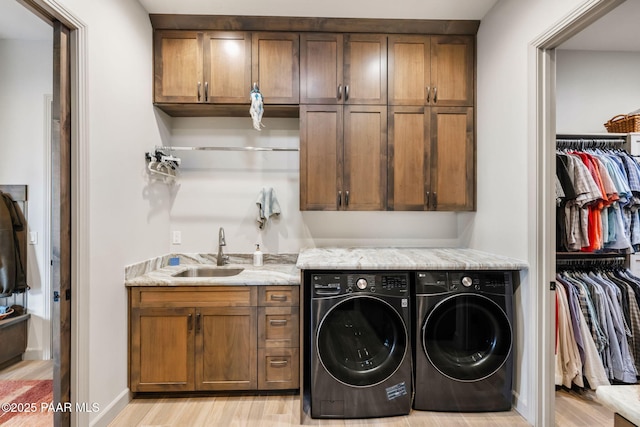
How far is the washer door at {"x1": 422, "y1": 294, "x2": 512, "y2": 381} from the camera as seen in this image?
6.37ft

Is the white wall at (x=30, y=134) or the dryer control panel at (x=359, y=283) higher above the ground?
the white wall at (x=30, y=134)

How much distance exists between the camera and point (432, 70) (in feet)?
7.95

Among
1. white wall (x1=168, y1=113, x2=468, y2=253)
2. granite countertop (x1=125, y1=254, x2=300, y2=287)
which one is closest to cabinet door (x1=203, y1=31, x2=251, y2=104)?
white wall (x1=168, y1=113, x2=468, y2=253)

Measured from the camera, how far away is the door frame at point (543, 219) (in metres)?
1.78

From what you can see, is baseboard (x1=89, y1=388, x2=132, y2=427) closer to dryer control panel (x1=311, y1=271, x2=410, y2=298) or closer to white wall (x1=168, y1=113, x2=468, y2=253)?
white wall (x1=168, y1=113, x2=468, y2=253)

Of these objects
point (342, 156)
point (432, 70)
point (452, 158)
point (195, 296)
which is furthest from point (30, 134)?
point (452, 158)

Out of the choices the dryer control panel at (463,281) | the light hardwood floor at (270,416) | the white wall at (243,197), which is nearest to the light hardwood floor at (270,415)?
the light hardwood floor at (270,416)

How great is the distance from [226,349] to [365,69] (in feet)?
7.54

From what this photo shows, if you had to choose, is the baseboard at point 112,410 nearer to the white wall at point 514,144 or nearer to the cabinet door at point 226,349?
the cabinet door at point 226,349

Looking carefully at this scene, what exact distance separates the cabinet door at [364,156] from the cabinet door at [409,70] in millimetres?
194

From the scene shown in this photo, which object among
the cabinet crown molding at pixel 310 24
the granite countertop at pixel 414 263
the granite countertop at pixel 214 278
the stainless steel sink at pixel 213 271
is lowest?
the stainless steel sink at pixel 213 271

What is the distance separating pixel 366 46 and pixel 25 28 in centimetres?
266

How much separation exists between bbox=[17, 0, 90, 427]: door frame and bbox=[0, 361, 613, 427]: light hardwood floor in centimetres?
40

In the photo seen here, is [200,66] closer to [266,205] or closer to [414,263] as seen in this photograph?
[266,205]
